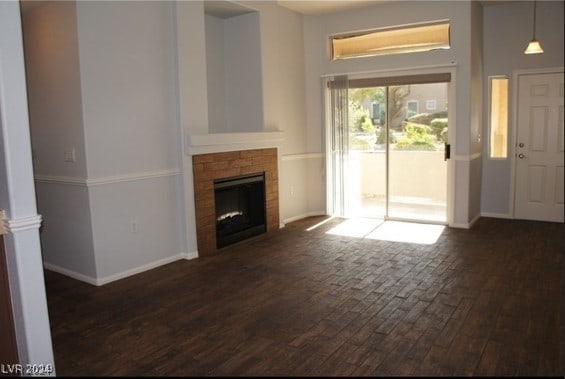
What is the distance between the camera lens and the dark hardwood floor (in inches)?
110

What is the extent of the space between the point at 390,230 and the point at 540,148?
2336mm

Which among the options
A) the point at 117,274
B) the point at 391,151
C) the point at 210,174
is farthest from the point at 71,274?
the point at 391,151

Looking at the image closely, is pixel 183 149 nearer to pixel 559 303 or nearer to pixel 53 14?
pixel 53 14

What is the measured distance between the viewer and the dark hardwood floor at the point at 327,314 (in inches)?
110

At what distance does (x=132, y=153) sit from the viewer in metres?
4.45

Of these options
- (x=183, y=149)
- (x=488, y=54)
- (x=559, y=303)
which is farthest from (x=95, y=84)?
(x=488, y=54)

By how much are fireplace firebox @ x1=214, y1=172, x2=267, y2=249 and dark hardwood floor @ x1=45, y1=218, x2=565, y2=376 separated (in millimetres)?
311

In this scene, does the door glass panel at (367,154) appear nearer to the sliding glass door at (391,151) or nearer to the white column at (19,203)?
the sliding glass door at (391,151)

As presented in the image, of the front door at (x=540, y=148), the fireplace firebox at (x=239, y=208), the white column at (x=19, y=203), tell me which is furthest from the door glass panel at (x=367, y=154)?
the white column at (x=19, y=203)

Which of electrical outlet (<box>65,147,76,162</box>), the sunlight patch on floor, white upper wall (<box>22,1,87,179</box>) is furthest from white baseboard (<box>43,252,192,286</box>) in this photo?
the sunlight patch on floor

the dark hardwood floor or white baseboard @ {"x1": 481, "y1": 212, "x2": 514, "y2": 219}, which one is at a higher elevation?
white baseboard @ {"x1": 481, "y1": 212, "x2": 514, "y2": 219}

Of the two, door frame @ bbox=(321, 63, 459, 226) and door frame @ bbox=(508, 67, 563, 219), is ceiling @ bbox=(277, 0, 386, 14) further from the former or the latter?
door frame @ bbox=(508, 67, 563, 219)

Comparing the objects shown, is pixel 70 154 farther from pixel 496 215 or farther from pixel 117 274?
pixel 496 215

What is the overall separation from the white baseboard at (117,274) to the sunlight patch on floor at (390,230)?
2.02 metres
